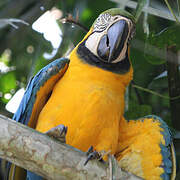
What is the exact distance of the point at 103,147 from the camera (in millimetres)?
2045

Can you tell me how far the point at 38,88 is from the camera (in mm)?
2100

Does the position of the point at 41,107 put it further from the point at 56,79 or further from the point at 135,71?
the point at 135,71

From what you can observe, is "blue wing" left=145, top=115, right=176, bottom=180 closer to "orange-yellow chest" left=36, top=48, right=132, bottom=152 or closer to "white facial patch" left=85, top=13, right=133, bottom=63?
"orange-yellow chest" left=36, top=48, right=132, bottom=152

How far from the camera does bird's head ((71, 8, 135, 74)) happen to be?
2.14 meters

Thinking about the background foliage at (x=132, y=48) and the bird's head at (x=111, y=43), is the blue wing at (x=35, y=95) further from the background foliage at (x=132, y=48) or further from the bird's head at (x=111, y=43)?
the background foliage at (x=132, y=48)

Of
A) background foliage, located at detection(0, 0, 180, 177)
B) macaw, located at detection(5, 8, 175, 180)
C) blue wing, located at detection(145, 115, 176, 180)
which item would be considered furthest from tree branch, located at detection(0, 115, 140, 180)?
background foliage, located at detection(0, 0, 180, 177)

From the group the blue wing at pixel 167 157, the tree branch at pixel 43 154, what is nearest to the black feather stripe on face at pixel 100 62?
the blue wing at pixel 167 157

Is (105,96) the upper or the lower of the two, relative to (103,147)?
upper

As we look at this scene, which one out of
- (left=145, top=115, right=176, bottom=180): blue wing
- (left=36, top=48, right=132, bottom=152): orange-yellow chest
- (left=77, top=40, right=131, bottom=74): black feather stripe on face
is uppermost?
(left=77, top=40, right=131, bottom=74): black feather stripe on face

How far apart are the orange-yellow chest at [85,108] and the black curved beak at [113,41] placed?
4.7 inches

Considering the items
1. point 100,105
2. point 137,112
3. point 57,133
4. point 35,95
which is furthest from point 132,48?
point 57,133

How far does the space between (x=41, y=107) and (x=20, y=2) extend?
165 cm

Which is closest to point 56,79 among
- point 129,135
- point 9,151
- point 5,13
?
point 129,135

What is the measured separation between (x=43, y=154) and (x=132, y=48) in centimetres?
194
